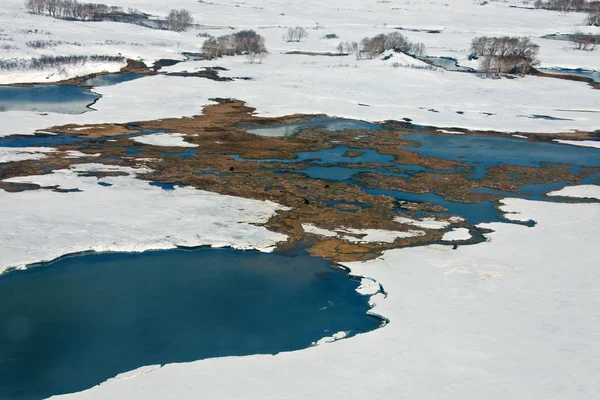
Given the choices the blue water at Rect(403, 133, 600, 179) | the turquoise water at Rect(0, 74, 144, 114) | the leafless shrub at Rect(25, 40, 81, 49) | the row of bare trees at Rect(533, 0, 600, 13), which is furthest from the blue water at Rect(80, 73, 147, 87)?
the row of bare trees at Rect(533, 0, 600, 13)

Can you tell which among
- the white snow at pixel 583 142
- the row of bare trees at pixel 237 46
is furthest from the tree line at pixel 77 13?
the white snow at pixel 583 142

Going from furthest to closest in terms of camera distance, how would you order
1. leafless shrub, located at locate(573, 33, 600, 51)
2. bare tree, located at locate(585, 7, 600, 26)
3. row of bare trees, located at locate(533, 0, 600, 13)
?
row of bare trees, located at locate(533, 0, 600, 13) → bare tree, located at locate(585, 7, 600, 26) → leafless shrub, located at locate(573, 33, 600, 51)

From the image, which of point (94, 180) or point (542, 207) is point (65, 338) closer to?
point (94, 180)

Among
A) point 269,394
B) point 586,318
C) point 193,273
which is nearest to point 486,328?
point 586,318

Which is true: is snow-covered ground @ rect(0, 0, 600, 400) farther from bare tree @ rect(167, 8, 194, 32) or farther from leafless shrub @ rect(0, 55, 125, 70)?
bare tree @ rect(167, 8, 194, 32)

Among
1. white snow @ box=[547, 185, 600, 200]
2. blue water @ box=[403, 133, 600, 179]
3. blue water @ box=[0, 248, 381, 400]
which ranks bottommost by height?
blue water @ box=[0, 248, 381, 400]

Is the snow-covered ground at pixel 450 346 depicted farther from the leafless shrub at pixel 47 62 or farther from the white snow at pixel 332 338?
the leafless shrub at pixel 47 62

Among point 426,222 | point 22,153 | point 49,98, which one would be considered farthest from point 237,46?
point 426,222
